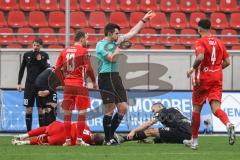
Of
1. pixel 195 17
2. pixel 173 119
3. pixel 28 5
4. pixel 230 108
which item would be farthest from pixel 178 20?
pixel 173 119

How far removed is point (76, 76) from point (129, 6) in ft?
34.7

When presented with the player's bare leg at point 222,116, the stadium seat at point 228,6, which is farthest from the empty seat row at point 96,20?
the player's bare leg at point 222,116

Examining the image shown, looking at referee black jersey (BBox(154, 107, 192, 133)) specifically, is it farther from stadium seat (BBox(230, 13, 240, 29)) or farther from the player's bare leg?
stadium seat (BBox(230, 13, 240, 29))

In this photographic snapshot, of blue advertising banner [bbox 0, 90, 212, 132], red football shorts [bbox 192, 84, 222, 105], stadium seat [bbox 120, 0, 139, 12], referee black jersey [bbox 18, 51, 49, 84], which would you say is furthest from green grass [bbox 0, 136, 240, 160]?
stadium seat [bbox 120, 0, 139, 12]

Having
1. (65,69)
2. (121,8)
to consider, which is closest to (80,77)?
(65,69)

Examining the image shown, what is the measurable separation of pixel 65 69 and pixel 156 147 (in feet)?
6.84

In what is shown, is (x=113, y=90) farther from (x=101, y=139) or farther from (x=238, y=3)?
(x=238, y=3)

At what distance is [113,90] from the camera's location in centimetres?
1343

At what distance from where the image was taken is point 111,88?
13461 millimetres

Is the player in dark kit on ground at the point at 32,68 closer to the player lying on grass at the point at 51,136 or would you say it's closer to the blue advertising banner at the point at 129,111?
the blue advertising banner at the point at 129,111

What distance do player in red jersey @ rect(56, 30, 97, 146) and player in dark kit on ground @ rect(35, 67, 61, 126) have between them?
7.52 feet

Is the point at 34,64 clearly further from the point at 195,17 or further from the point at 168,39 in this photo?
the point at 195,17

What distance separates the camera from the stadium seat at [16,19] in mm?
22984

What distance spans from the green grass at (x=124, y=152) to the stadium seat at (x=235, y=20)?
10062mm
